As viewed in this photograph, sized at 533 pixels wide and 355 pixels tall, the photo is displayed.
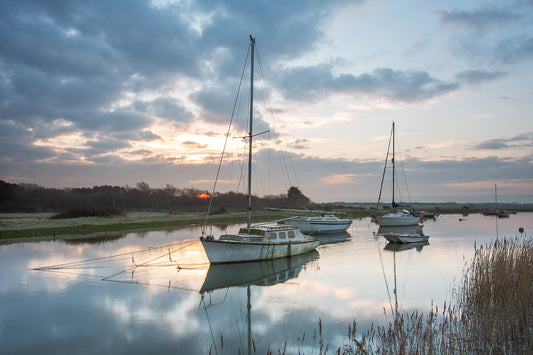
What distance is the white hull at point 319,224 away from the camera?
41969 millimetres

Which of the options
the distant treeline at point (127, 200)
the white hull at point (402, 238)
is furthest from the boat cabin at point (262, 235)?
the distant treeline at point (127, 200)

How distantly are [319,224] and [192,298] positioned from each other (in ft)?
95.0

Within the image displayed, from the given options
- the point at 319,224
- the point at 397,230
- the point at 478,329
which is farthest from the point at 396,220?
the point at 478,329

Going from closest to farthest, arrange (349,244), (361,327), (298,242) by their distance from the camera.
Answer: (361,327)
(298,242)
(349,244)

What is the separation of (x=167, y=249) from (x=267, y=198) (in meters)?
93.4

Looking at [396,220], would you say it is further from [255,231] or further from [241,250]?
[241,250]

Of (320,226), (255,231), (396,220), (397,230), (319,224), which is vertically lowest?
(397,230)

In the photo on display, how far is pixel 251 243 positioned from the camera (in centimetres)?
2222

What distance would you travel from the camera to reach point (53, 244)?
100ft

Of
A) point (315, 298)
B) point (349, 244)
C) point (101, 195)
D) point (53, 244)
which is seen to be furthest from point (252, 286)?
point (101, 195)

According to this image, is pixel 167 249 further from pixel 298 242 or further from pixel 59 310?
pixel 59 310

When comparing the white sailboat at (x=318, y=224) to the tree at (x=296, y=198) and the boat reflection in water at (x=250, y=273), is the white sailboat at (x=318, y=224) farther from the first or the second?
the tree at (x=296, y=198)

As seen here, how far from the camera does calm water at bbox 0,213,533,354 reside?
10773 mm

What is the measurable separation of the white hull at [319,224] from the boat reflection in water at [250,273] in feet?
54.3
